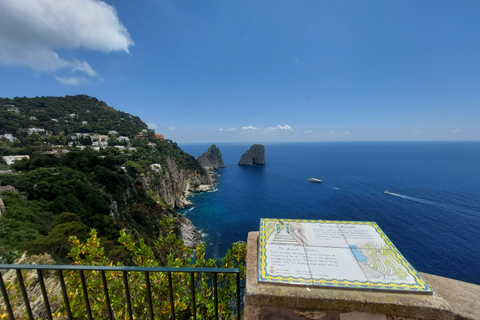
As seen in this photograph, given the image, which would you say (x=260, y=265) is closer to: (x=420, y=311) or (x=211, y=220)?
(x=420, y=311)

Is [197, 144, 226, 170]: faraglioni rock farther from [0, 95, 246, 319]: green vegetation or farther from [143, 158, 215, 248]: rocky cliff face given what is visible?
[0, 95, 246, 319]: green vegetation

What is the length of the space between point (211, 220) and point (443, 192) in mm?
54085

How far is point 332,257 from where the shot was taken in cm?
238

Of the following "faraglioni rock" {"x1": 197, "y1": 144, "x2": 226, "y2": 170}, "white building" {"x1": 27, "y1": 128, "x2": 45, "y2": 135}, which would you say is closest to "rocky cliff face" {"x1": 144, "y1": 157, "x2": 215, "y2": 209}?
"faraglioni rock" {"x1": 197, "y1": 144, "x2": 226, "y2": 170}

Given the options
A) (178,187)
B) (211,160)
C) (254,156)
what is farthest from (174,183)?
(254,156)

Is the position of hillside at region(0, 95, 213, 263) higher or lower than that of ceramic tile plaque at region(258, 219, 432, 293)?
lower

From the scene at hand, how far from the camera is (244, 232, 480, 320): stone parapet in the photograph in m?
1.86

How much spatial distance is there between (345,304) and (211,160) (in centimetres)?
8940

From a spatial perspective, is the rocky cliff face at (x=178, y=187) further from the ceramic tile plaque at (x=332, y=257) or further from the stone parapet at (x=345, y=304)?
the stone parapet at (x=345, y=304)

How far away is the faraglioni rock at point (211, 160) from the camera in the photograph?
86.6 m

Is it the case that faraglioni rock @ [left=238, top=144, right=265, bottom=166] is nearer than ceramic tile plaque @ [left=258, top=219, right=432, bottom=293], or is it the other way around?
ceramic tile plaque @ [left=258, top=219, right=432, bottom=293]

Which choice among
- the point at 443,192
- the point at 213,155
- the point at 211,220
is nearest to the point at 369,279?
the point at 211,220

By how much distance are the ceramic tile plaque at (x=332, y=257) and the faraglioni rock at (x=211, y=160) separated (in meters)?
83.3

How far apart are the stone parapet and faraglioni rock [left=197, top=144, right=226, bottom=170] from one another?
84.0 metres
